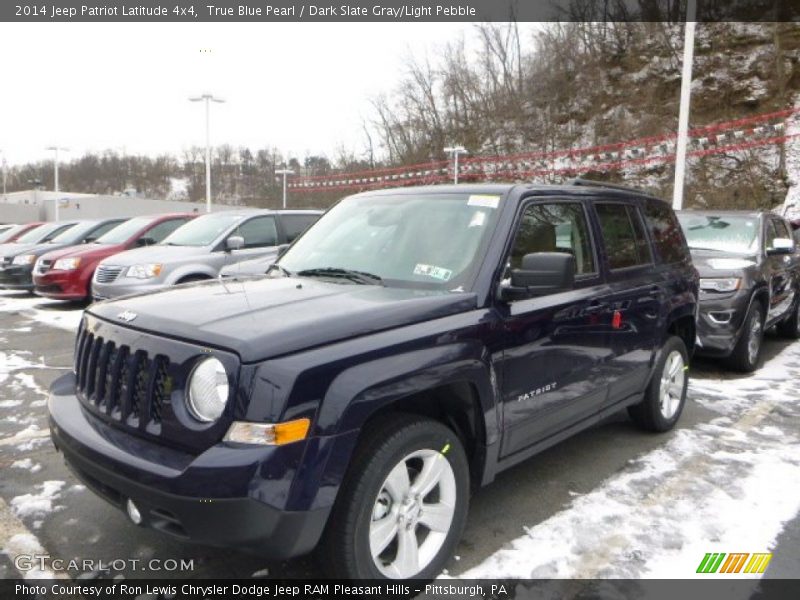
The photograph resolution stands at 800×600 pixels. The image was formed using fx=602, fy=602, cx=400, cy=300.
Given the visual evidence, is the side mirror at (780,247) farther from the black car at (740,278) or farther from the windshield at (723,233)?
the windshield at (723,233)

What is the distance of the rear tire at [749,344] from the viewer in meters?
6.59

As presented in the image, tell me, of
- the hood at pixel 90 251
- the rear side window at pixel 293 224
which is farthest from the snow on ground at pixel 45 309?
the rear side window at pixel 293 224

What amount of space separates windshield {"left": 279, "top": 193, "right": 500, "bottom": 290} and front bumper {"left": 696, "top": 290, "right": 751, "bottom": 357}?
4.24 m

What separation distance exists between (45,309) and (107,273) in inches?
118

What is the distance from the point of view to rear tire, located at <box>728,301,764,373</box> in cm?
659

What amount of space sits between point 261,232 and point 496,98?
34.5m

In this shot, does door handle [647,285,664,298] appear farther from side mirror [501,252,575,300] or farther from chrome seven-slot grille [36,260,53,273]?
chrome seven-slot grille [36,260,53,273]

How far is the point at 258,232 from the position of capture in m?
9.55

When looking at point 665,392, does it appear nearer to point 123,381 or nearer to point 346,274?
point 346,274

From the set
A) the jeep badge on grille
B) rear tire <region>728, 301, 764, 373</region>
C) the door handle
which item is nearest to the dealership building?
rear tire <region>728, 301, 764, 373</region>

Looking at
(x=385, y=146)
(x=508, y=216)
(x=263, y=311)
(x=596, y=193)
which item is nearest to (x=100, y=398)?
(x=263, y=311)

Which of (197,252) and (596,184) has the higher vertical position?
(596,184)

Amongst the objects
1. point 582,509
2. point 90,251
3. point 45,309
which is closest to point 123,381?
point 582,509

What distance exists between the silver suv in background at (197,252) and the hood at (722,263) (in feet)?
18.2
